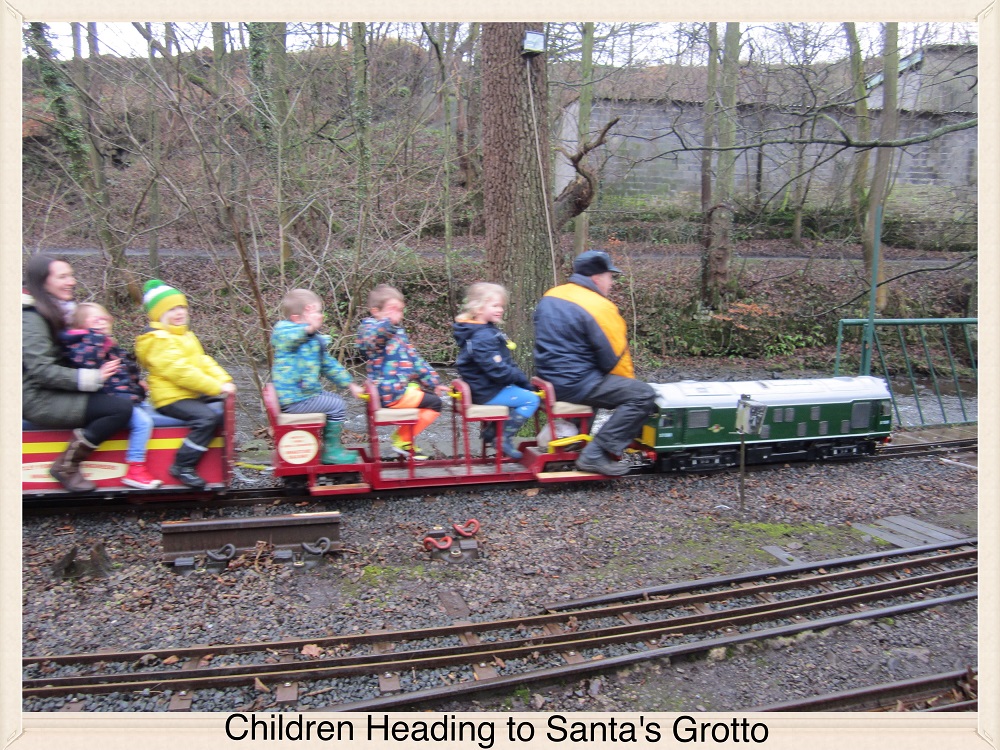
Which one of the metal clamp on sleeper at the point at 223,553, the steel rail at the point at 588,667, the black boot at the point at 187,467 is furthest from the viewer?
the black boot at the point at 187,467

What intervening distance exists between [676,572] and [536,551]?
1075 mm

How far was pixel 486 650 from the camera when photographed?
4230 mm

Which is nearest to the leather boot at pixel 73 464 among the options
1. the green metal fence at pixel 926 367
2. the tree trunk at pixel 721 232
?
the green metal fence at pixel 926 367

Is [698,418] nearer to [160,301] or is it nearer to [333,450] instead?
[333,450]

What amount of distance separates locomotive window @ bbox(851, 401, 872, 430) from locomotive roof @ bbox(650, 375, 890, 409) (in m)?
0.09

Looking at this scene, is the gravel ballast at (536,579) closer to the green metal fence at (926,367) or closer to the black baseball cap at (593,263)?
the black baseball cap at (593,263)

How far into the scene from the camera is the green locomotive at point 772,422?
A: 7.27 meters

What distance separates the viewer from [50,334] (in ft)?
17.4

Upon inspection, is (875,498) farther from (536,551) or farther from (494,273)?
(494,273)

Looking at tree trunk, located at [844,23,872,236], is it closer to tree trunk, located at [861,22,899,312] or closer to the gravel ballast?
tree trunk, located at [861,22,899,312]

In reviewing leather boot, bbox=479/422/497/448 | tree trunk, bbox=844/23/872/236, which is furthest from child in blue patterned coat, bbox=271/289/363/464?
tree trunk, bbox=844/23/872/236

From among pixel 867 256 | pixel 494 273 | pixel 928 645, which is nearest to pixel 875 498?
pixel 928 645

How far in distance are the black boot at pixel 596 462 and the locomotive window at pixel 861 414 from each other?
9.80ft

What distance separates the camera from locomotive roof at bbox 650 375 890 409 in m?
7.30
